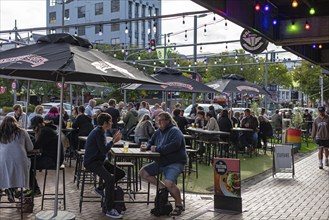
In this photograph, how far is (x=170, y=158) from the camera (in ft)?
23.5

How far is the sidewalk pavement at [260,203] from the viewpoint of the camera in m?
7.09

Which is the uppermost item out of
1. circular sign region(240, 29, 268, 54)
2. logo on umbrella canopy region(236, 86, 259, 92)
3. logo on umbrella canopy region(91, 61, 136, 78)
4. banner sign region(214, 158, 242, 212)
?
circular sign region(240, 29, 268, 54)

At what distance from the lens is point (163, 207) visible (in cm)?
700

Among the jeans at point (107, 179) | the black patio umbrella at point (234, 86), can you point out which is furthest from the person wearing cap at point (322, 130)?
the jeans at point (107, 179)

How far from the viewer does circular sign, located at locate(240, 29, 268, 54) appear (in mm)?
12039

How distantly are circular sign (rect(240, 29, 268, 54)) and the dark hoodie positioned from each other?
570 cm

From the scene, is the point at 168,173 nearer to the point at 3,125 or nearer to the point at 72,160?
the point at 3,125

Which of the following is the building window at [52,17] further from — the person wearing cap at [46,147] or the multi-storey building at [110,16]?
the person wearing cap at [46,147]

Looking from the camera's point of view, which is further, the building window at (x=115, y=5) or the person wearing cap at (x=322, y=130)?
the building window at (x=115, y=5)

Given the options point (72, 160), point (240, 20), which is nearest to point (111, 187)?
point (240, 20)

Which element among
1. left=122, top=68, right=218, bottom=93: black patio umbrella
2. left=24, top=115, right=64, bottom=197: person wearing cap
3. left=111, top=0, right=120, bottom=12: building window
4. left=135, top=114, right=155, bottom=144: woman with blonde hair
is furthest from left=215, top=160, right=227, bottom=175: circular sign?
left=111, top=0, right=120, bottom=12: building window

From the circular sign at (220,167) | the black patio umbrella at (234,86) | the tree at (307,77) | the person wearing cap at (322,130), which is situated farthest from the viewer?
the tree at (307,77)

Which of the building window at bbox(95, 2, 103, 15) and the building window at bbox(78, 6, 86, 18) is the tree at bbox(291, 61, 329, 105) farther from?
the building window at bbox(78, 6, 86, 18)

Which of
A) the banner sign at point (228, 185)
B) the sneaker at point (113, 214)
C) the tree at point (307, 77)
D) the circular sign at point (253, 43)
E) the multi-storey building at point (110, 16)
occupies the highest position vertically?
the multi-storey building at point (110, 16)
